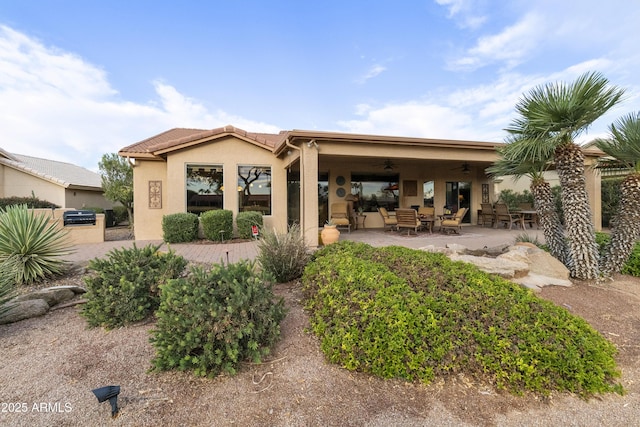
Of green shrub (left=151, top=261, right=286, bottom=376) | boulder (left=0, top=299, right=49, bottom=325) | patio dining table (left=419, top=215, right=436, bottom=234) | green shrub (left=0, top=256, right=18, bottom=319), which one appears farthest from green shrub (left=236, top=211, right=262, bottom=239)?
green shrub (left=151, top=261, right=286, bottom=376)

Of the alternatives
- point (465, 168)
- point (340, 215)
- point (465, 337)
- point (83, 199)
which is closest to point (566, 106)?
point (465, 337)

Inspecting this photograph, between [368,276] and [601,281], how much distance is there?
4915mm

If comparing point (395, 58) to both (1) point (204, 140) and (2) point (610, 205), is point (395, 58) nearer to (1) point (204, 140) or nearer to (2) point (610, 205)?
(1) point (204, 140)

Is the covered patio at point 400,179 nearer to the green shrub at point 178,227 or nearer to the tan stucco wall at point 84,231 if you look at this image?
the green shrub at point 178,227

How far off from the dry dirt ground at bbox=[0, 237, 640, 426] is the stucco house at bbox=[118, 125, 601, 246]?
4.66 m

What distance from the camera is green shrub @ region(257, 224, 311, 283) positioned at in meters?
4.58

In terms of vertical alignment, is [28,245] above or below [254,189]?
below

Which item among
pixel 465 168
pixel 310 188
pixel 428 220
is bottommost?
pixel 428 220

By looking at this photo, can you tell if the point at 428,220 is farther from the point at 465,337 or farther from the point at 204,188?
the point at 204,188

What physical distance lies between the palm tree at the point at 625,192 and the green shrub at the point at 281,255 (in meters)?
5.59

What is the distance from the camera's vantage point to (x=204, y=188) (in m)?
9.70

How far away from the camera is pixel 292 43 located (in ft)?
33.1

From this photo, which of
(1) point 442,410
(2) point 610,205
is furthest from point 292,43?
(2) point 610,205

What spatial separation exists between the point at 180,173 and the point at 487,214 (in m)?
12.8
